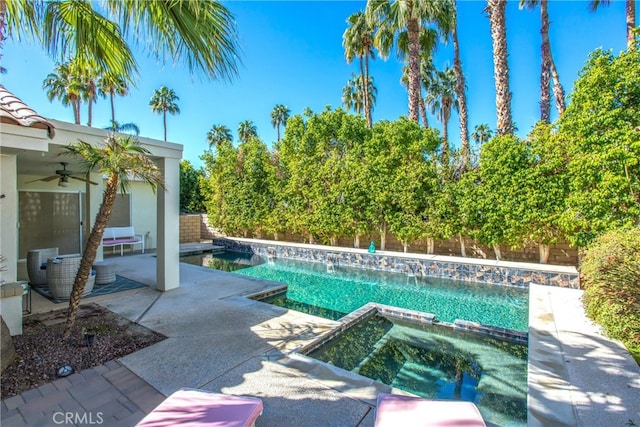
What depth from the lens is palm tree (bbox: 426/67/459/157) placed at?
1051 inches

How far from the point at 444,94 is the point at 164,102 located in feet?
94.1

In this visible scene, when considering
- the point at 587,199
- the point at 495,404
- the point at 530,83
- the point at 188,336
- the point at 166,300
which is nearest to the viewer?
the point at 495,404

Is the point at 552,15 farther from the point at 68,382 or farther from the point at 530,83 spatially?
the point at 68,382

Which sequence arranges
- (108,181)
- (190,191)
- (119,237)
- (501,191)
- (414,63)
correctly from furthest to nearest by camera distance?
(190,191), (414,63), (119,237), (501,191), (108,181)

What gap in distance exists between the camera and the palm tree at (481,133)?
3145 centimetres

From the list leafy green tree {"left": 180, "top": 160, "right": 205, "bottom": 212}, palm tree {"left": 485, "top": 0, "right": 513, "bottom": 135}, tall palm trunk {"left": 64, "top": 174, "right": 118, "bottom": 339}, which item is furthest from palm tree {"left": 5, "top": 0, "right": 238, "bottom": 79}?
leafy green tree {"left": 180, "top": 160, "right": 205, "bottom": 212}

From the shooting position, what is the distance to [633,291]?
14.6 ft

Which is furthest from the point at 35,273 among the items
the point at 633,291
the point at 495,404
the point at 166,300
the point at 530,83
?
the point at 530,83

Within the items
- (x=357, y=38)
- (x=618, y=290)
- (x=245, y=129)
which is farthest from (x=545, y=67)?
(x=245, y=129)

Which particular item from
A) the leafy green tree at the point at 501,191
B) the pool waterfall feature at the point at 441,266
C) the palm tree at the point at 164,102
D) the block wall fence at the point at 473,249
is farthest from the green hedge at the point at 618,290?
the palm tree at the point at 164,102

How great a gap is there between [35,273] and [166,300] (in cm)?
356

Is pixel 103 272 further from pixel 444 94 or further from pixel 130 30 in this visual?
pixel 444 94

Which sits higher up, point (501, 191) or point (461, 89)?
point (461, 89)

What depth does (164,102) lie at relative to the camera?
3438 centimetres
